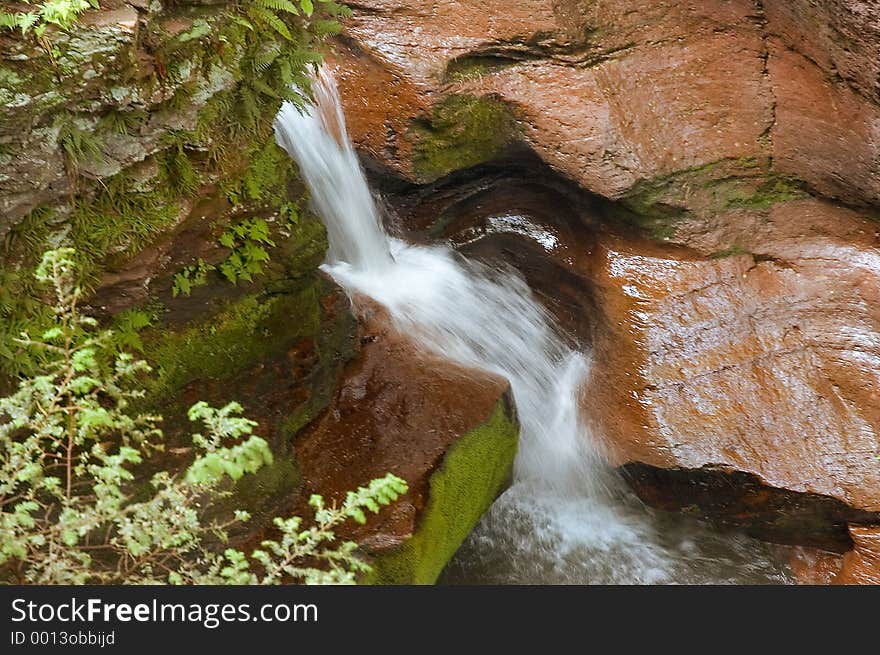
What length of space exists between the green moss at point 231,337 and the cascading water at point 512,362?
2.72 feet

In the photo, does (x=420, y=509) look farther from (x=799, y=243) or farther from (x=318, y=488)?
(x=799, y=243)

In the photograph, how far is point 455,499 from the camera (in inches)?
202

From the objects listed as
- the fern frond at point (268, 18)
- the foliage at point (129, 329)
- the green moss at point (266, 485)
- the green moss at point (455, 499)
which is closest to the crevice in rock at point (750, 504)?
the green moss at point (455, 499)

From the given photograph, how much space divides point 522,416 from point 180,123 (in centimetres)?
340

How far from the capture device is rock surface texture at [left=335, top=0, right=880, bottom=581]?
6109 millimetres

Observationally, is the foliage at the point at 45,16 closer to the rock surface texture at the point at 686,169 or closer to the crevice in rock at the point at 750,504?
the rock surface texture at the point at 686,169

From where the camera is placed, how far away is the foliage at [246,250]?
16.0ft

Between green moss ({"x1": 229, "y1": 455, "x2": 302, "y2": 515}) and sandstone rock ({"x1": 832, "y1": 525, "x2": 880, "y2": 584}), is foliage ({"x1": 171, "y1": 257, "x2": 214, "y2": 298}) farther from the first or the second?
sandstone rock ({"x1": 832, "y1": 525, "x2": 880, "y2": 584})

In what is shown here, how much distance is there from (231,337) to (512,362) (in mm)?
2474

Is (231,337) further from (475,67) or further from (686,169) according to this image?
(686,169)

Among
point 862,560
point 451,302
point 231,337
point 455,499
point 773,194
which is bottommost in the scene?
point 862,560

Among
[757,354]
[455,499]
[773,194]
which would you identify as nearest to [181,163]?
[455,499]

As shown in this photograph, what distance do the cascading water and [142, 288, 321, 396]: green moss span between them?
2.72ft

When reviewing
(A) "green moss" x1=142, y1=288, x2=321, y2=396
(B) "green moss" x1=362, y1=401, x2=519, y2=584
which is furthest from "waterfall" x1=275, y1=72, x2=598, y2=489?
(A) "green moss" x1=142, y1=288, x2=321, y2=396
